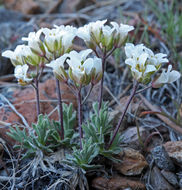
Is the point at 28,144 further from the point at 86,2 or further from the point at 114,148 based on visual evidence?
the point at 86,2

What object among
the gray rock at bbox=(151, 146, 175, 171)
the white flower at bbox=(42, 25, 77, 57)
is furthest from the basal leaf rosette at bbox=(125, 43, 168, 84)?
the gray rock at bbox=(151, 146, 175, 171)

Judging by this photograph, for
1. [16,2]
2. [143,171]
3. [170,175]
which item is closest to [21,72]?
[143,171]

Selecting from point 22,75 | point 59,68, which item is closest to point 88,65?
point 59,68

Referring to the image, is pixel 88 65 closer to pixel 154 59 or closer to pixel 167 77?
pixel 154 59

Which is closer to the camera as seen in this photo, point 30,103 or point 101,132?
point 101,132

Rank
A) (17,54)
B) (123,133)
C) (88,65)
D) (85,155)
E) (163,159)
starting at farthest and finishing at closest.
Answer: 1. (123,133)
2. (17,54)
3. (163,159)
4. (85,155)
5. (88,65)
